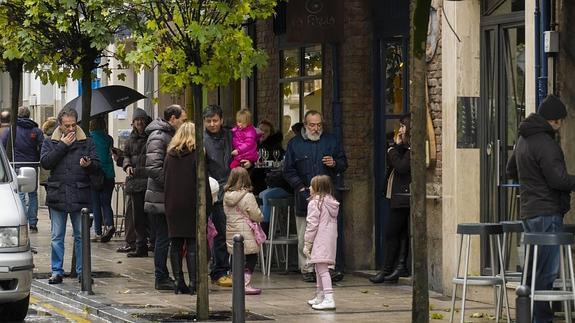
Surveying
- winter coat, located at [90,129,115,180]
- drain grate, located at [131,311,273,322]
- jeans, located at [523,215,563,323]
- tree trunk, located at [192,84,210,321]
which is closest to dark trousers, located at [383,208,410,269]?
drain grate, located at [131,311,273,322]

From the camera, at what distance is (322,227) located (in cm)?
1498

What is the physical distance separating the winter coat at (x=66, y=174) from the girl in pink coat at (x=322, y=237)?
3375mm

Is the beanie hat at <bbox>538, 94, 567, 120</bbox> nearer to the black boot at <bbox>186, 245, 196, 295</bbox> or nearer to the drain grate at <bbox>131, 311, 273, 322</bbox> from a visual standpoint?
the drain grate at <bbox>131, 311, 273, 322</bbox>

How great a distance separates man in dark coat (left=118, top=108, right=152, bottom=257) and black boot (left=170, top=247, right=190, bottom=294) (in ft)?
14.7

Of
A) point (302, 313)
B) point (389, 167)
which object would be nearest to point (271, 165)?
point (389, 167)

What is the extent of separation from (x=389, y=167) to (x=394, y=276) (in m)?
1.28

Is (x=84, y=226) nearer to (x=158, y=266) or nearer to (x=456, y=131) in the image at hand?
(x=158, y=266)

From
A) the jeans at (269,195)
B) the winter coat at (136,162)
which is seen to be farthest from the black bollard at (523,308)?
the winter coat at (136,162)

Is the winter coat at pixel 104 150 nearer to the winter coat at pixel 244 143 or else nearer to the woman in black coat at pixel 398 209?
the winter coat at pixel 244 143

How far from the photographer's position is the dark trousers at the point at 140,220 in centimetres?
2144

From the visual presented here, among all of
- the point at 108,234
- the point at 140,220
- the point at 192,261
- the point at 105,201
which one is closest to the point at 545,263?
the point at 192,261

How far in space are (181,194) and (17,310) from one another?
2.35 m

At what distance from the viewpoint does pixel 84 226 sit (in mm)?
16328

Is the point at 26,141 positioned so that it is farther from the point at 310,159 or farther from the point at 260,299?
the point at 260,299
